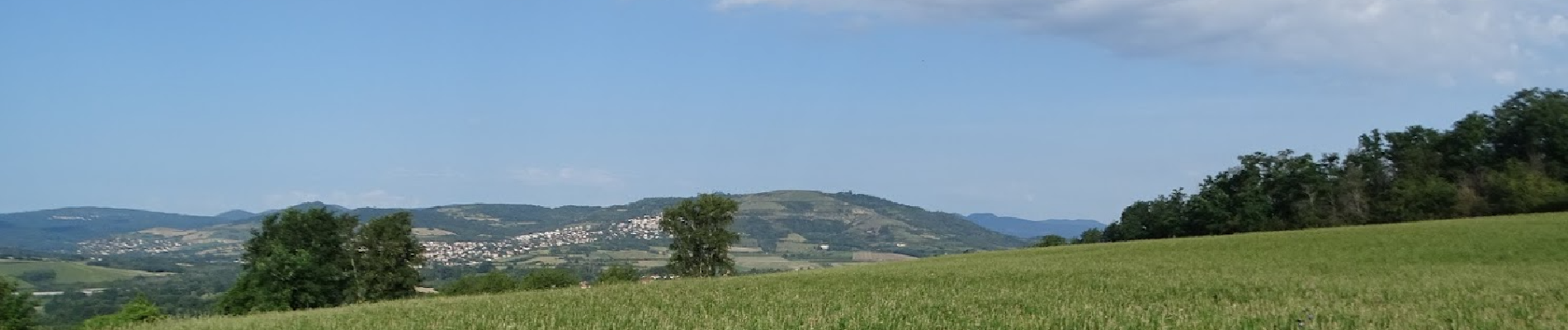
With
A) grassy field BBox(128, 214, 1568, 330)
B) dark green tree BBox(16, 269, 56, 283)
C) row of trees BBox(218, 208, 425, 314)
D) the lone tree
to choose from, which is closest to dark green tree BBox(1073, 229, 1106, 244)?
the lone tree

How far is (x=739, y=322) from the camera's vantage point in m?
14.5

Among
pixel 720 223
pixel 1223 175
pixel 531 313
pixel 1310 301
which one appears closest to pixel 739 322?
pixel 531 313

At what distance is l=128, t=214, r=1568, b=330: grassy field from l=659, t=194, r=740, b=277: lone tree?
51648mm

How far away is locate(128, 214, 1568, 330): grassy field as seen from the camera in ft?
46.3

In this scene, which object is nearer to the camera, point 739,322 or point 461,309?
point 739,322

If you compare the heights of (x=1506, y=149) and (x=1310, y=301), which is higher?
(x=1506, y=149)

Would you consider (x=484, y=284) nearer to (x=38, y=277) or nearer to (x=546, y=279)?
(x=546, y=279)

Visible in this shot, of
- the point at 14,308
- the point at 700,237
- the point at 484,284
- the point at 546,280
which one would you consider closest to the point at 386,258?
the point at 484,284

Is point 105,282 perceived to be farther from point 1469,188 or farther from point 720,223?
point 1469,188

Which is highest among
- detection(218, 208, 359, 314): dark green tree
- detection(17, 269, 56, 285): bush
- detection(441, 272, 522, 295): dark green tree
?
detection(218, 208, 359, 314): dark green tree

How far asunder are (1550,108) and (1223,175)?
3491 centimetres

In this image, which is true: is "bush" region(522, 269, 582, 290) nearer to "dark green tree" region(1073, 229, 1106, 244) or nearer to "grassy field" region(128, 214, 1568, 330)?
"grassy field" region(128, 214, 1568, 330)

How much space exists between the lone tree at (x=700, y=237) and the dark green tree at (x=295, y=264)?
26.9m

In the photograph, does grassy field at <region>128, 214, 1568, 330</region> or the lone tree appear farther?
the lone tree
